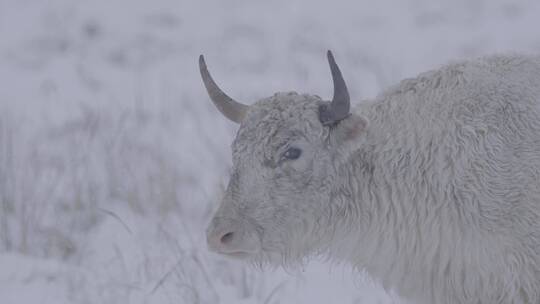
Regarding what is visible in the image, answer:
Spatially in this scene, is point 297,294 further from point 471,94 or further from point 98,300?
point 471,94

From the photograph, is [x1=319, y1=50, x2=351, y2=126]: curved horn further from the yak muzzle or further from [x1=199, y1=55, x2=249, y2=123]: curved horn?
the yak muzzle

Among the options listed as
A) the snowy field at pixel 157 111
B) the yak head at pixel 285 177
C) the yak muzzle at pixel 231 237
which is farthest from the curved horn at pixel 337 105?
the snowy field at pixel 157 111

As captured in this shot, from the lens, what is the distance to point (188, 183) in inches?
315

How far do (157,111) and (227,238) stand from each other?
18.9ft

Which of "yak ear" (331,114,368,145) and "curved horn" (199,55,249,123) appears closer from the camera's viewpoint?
"yak ear" (331,114,368,145)

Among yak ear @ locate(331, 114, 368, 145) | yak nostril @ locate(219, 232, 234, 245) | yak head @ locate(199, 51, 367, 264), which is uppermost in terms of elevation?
yak ear @ locate(331, 114, 368, 145)

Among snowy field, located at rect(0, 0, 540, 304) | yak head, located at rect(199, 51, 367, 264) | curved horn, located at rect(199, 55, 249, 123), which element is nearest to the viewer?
yak head, located at rect(199, 51, 367, 264)

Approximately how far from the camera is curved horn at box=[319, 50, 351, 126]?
14.7ft

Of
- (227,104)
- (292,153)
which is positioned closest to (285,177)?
(292,153)

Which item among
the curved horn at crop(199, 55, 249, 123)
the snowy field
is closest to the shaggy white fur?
the curved horn at crop(199, 55, 249, 123)

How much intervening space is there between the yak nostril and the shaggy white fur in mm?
88

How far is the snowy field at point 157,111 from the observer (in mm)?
6219

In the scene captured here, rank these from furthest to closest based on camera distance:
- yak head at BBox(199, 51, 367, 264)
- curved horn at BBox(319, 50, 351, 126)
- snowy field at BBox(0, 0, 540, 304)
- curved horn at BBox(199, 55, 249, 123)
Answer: snowy field at BBox(0, 0, 540, 304)
curved horn at BBox(199, 55, 249, 123)
yak head at BBox(199, 51, 367, 264)
curved horn at BBox(319, 50, 351, 126)

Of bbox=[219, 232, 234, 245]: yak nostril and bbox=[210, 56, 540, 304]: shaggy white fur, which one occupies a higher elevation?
bbox=[210, 56, 540, 304]: shaggy white fur
